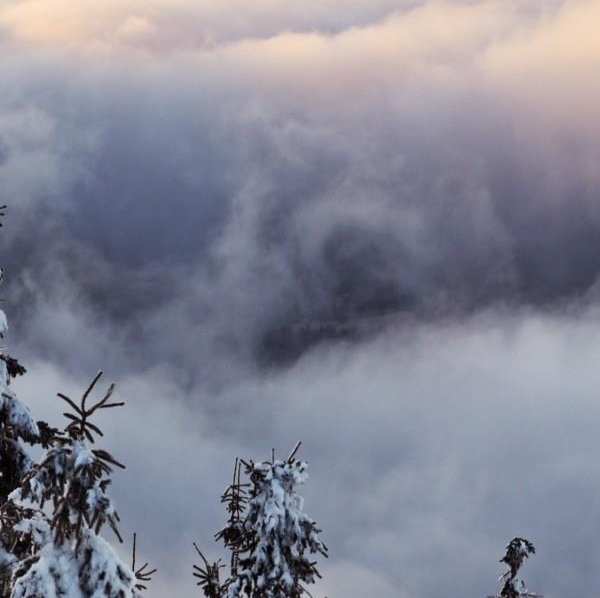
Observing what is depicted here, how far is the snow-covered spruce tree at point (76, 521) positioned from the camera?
12.7m

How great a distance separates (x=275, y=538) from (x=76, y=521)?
483 cm

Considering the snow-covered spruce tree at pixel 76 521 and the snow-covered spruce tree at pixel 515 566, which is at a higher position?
the snow-covered spruce tree at pixel 515 566

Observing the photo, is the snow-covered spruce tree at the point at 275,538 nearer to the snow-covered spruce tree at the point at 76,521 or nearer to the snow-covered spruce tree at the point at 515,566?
the snow-covered spruce tree at the point at 76,521

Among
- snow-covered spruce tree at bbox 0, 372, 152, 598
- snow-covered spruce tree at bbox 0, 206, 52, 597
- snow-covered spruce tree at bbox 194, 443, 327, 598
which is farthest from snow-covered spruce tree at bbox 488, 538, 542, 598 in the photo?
snow-covered spruce tree at bbox 0, 372, 152, 598

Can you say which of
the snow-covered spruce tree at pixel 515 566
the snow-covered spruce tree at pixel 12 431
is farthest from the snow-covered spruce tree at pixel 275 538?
the snow-covered spruce tree at pixel 515 566

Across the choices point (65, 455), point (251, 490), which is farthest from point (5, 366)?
point (65, 455)

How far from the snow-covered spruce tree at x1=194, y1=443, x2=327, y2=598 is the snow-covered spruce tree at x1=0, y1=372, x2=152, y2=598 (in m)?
4.24

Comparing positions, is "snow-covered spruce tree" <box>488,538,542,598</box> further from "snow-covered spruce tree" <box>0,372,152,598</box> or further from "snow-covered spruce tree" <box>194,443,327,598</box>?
"snow-covered spruce tree" <box>0,372,152,598</box>

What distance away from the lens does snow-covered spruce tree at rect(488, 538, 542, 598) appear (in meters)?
22.6

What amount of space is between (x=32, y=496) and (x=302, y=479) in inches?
203

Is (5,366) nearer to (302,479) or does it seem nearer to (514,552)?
(302,479)

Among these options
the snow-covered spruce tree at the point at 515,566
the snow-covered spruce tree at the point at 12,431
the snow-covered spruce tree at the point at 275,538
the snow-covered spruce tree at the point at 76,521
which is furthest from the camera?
the snow-covered spruce tree at the point at 515,566

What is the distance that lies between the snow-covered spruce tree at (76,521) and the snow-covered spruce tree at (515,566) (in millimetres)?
11889

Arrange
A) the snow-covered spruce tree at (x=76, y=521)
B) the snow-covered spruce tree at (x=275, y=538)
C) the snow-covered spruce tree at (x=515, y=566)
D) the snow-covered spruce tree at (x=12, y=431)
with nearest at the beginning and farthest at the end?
the snow-covered spruce tree at (x=76, y=521) < the snow-covered spruce tree at (x=275, y=538) < the snow-covered spruce tree at (x=12, y=431) < the snow-covered spruce tree at (x=515, y=566)
